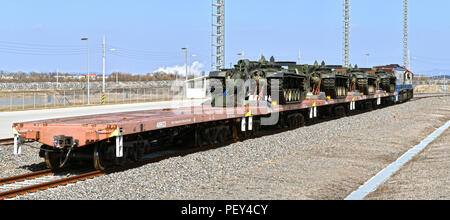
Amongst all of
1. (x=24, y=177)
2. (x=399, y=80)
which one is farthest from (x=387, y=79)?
(x=24, y=177)

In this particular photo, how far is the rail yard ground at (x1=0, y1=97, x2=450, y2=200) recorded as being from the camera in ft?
30.4

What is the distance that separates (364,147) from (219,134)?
15.8ft

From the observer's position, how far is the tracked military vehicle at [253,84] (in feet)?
60.0

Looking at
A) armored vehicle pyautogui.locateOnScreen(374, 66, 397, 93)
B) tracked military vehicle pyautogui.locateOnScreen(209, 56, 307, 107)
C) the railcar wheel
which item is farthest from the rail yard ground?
armored vehicle pyautogui.locateOnScreen(374, 66, 397, 93)

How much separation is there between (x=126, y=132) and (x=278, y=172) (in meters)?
3.69

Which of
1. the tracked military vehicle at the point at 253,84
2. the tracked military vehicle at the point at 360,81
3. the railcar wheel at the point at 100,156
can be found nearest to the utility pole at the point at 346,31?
the tracked military vehicle at the point at 360,81

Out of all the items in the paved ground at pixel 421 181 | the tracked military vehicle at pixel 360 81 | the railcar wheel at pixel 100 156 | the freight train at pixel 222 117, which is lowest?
the paved ground at pixel 421 181

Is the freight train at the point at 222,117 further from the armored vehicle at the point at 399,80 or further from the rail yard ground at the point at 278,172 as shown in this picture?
the armored vehicle at the point at 399,80

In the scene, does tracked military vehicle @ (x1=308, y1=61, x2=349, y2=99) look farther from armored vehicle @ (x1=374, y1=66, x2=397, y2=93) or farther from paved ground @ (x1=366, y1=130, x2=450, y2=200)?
armored vehicle @ (x1=374, y1=66, x2=397, y2=93)

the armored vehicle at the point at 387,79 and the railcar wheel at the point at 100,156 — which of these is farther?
the armored vehicle at the point at 387,79

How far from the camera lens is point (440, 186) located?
372 inches

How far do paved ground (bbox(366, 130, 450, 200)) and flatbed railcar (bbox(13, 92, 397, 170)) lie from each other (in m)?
5.52

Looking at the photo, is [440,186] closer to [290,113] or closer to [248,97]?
[248,97]
